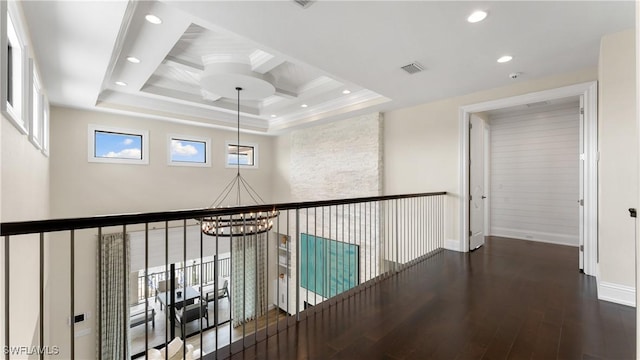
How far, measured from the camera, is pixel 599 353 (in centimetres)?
201

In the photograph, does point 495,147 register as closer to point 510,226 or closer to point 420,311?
point 510,226

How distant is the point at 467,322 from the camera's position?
8.05ft

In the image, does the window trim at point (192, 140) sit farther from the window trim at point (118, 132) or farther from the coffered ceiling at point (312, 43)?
the coffered ceiling at point (312, 43)

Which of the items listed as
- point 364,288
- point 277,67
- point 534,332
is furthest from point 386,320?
point 277,67

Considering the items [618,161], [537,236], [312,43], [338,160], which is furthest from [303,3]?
[537,236]

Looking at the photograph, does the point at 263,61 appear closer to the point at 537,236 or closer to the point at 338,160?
the point at 338,160

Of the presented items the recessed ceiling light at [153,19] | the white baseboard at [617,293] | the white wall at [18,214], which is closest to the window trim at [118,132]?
the white wall at [18,214]

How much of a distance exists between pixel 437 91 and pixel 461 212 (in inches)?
83.2

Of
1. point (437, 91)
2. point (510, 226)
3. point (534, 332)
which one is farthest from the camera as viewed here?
point (510, 226)

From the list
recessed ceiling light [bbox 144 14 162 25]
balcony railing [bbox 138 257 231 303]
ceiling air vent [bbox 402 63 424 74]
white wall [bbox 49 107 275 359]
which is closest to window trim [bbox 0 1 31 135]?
recessed ceiling light [bbox 144 14 162 25]

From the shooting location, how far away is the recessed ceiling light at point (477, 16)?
8.09 ft

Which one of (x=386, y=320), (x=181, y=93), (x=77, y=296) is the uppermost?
(x=181, y=93)

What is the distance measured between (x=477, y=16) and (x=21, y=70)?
4210 millimetres

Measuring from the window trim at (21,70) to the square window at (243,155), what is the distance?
17.2 ft
